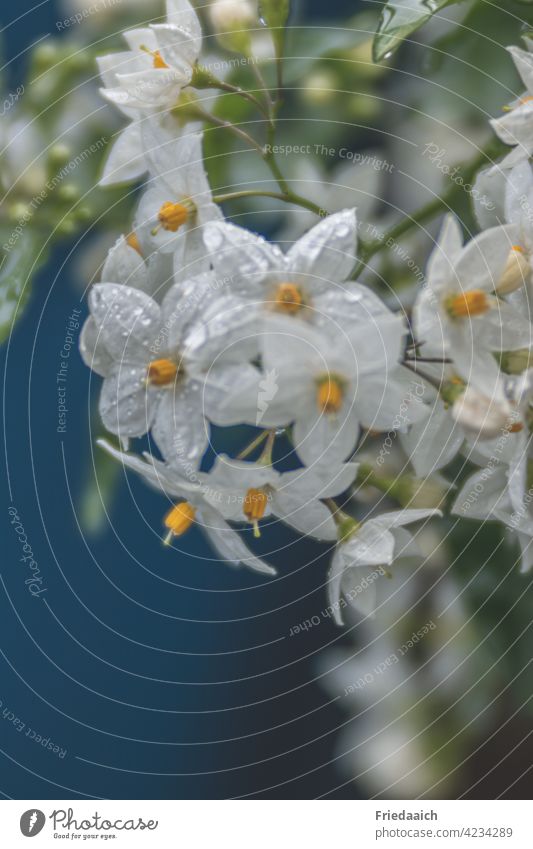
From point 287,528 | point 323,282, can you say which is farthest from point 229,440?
point 323,282

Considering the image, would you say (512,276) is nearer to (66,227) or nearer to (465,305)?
(465,305)

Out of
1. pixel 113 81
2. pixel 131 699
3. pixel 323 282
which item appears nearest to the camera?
pixel 323 282

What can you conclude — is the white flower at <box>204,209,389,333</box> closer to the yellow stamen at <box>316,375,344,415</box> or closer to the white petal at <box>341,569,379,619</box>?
the yellow stamen at <box>316,375,344,415</box>

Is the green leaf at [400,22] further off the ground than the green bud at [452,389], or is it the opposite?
the green leaf at [400,22]

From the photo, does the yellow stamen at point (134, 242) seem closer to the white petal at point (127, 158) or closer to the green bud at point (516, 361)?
the white petal at point (127, 158)

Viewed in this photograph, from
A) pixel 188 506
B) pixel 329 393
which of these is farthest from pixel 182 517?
pixel 329 393
